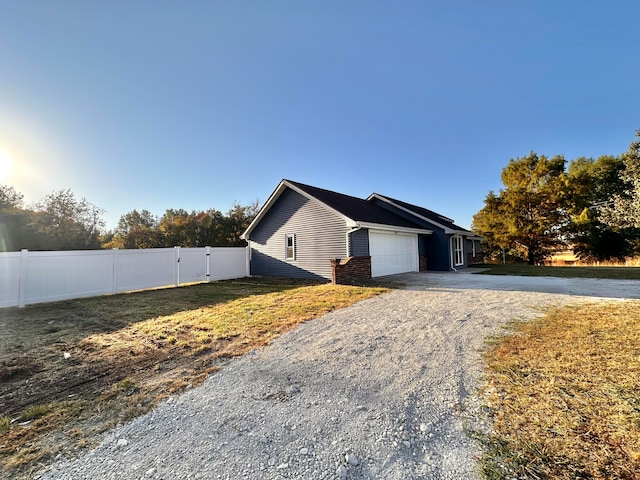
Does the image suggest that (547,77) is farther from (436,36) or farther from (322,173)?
(322,173)

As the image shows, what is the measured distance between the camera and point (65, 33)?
832cm

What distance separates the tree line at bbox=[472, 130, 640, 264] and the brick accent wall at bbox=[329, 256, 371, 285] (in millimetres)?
18659

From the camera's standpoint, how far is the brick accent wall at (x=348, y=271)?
11641 mm

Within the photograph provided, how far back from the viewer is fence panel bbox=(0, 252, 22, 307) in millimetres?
8094

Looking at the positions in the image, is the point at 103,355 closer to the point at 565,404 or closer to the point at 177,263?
the point at 565,404

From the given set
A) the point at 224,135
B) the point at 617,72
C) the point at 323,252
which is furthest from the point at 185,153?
the point at 617,72

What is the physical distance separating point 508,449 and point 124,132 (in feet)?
50.3

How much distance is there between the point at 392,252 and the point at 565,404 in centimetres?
1239

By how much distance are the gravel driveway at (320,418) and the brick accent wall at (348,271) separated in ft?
21.7

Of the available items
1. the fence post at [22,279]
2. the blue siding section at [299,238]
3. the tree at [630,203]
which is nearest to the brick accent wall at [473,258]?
the tree at [630,203]

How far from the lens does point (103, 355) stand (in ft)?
14.5

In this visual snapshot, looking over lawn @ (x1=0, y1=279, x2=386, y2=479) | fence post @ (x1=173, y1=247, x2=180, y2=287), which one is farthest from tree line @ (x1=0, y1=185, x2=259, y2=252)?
lawn @ (x1=0, y1=279, x2=386, y2=479)

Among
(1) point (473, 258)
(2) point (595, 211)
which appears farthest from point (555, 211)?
(1) point (473, 258)

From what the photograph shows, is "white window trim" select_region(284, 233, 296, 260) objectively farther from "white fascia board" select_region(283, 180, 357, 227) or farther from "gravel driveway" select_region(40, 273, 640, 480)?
"gravel driveway" select_region(40, 273, 640, 480)
